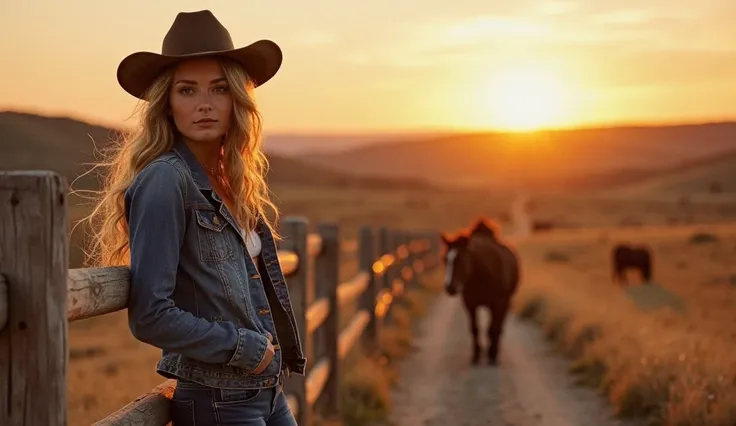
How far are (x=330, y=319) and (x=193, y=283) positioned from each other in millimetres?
3721

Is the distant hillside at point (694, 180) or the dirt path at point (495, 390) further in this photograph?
the distant hillside at point (694, 180)

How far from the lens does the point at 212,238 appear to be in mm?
2389

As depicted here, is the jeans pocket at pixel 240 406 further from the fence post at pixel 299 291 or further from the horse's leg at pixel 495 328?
the horse's leg at pixel 495 328

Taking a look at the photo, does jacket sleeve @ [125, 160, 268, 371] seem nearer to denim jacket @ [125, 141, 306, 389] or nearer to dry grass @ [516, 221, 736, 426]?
denim jacket @ [125, 141, 306, 389]

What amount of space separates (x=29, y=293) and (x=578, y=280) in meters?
17.9

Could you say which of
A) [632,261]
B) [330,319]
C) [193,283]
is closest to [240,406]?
[193,283]

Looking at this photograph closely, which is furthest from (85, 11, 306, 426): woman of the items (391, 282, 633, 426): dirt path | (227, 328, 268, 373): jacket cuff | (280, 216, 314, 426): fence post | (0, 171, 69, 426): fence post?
(391, 282, 633, 426): dirt path

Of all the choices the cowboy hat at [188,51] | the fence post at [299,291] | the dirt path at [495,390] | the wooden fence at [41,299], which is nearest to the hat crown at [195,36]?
the cowboy hat at [188,51]

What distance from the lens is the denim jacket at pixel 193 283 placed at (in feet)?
7.27

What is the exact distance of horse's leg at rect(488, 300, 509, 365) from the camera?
849cm

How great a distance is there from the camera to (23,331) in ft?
5.97

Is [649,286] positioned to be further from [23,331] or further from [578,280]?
[23,331]

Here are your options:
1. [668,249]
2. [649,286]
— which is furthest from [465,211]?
[649,286]

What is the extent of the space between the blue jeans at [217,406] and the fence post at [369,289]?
596 cm
